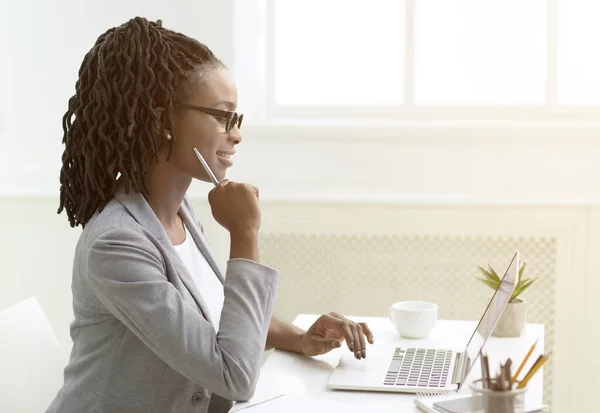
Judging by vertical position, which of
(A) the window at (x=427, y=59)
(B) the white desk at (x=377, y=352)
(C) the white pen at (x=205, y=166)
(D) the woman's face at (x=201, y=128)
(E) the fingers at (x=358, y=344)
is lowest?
(B) the white desk at (x=377, y=352)

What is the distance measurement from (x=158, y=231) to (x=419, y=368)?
51 cm

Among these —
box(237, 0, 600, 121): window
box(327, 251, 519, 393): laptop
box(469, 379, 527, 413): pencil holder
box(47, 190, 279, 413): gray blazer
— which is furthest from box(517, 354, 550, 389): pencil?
box(237, 0, 600, 121): window

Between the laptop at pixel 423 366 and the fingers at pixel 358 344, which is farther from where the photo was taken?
the fingers at pixel 358 344

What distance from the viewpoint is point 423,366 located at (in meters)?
1.48

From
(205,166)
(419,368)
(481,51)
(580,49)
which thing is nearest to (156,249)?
(205,166)

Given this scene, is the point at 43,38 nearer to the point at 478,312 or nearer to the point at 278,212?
the point at 278,212

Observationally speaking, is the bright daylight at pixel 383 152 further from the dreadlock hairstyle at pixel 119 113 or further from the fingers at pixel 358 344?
the dreadlock hairstyle at pixel 119 113

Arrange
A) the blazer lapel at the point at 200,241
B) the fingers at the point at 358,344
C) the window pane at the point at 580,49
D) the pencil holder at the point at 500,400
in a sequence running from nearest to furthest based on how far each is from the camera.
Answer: the pencil holder at the point at 500,400, the fingers at the point at 358,344, the blazer lapel at the point at 200,241, the window pane at the point at 580,49

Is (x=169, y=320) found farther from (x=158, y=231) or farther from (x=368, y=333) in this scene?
(x=368, y=333)

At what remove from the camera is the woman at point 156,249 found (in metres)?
1.28

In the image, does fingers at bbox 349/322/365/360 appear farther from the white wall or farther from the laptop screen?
the white wall

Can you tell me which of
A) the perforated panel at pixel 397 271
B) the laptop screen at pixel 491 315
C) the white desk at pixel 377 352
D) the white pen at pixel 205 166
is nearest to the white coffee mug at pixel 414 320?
the white desk at pixel 377 352

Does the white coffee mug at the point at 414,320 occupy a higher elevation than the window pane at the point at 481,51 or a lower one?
lower

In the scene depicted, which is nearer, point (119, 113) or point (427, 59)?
point (119, 113)
